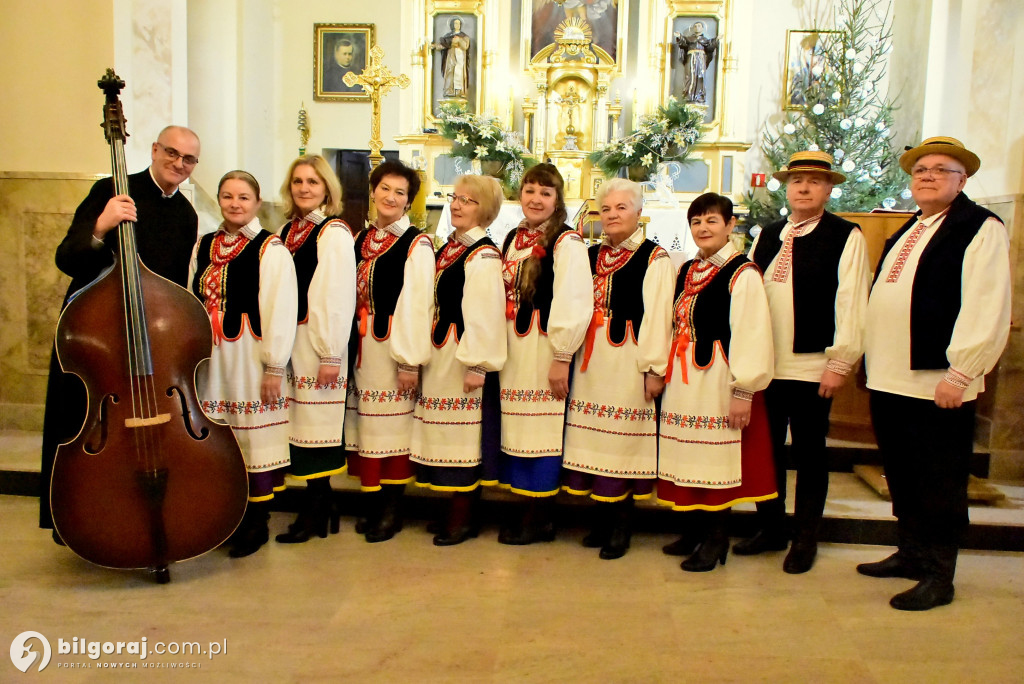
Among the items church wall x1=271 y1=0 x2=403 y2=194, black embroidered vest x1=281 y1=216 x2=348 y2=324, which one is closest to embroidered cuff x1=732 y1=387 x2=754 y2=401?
black embroidered vest x1=281 y1=216 x2=348 y2=324

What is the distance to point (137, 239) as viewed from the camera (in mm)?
2879

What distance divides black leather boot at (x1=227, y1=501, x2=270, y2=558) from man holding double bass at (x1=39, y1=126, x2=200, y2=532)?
0.66 m

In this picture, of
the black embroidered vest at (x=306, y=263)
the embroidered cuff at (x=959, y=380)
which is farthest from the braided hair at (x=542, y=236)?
the embroidered cuff at (x=959, y=380)

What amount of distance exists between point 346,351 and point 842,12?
7.17m

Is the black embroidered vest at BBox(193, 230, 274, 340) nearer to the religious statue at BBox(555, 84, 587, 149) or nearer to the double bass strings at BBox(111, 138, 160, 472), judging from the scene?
the double bass strings at BBox(111, 138, 160, 472)

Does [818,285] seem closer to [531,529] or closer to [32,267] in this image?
[531,529]

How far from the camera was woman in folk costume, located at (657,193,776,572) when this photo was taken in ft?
9.20

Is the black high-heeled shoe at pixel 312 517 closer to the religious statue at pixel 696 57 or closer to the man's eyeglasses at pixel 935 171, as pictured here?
the man's eyeglasses at pixel 935 171

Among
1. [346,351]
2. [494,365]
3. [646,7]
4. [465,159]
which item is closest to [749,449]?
[494,365]

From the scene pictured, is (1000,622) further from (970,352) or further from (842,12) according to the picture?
(842,12)

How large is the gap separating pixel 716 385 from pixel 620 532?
0.73 m

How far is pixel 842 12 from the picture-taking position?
8000 mm

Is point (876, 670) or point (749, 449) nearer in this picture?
point (876, 670)

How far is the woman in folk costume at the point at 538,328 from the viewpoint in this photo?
2969 mm
